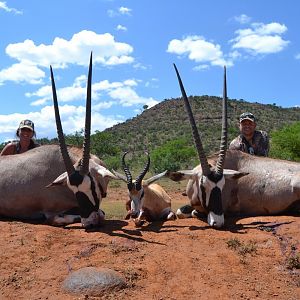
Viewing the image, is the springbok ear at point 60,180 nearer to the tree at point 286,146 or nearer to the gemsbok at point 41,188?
the gemsbok at point 41,188

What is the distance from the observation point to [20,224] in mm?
7059

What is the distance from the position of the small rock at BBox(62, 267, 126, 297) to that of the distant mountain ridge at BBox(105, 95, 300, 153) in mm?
39852

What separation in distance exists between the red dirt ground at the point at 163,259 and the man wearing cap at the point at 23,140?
2.39m

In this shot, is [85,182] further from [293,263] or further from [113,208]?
[113,208]

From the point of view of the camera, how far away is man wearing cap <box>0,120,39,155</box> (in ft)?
30.0

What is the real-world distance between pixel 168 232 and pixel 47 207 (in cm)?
214

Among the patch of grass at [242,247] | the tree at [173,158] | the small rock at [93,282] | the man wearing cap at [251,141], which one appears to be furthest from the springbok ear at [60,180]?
the tree at [173,158]

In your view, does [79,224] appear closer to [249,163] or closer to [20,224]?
[20,224]

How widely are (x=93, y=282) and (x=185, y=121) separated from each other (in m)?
59.4

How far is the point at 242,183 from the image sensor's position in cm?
811

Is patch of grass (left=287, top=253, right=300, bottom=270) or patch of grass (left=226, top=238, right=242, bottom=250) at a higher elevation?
patch of grass (left=226, top=238, right=242, bottom=250)

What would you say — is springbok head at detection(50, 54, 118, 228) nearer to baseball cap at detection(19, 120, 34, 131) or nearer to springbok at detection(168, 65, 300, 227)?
springbok at detection(168, 65, 300, 227)

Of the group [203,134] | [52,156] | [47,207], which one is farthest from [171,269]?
[203,134]

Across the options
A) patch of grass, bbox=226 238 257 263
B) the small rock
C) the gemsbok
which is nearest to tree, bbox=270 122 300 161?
the gemsbok
